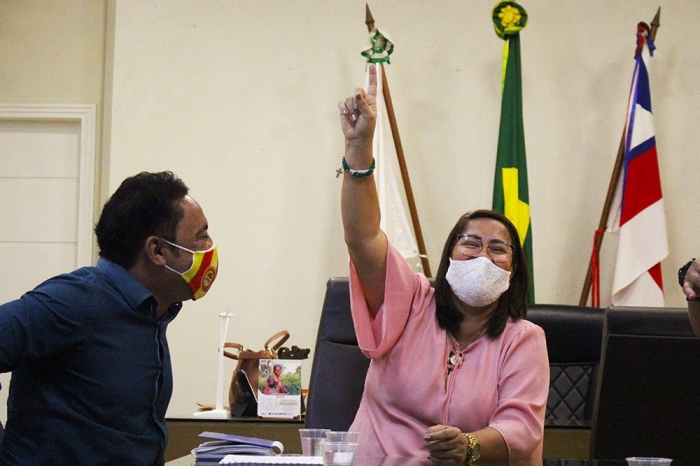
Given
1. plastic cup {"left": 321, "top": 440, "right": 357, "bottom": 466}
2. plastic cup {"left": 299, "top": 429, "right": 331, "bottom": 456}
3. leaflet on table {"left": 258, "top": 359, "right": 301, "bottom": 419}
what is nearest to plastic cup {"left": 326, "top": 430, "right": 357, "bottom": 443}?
plastic cup {"left": 321, "top": 440, "right": 357, "bottom": 466}

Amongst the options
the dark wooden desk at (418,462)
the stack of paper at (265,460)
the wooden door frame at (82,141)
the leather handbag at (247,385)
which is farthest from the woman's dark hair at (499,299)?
the wooden door frame at (82,141)

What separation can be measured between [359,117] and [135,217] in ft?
1.92

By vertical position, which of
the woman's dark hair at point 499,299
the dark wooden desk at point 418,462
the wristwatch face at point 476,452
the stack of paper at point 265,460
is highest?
the woman's dark hair at point 499,299

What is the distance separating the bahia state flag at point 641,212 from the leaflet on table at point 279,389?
1856 mm

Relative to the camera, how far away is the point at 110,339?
5.08ft

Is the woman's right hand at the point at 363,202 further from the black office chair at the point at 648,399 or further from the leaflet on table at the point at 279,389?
the leaflet on table at the point at 279,389

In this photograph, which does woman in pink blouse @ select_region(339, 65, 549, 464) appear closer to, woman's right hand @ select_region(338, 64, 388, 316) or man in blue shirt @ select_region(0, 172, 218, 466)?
woman's right hand @ select_region(338, 64, 388, 316)

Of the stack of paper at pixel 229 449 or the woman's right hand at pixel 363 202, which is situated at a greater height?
the woman's right hand at pixel 363 202

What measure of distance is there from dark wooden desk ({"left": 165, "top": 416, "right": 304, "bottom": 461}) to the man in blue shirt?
79 centimetres

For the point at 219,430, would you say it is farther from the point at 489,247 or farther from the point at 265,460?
the point at 265,460

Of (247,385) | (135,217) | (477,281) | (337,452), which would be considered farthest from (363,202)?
(247,385)

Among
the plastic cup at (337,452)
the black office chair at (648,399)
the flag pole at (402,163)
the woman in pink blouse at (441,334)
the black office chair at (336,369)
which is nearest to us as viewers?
the plastic cup at (337,452)

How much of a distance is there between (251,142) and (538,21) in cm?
161

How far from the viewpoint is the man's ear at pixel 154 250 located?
166cm
